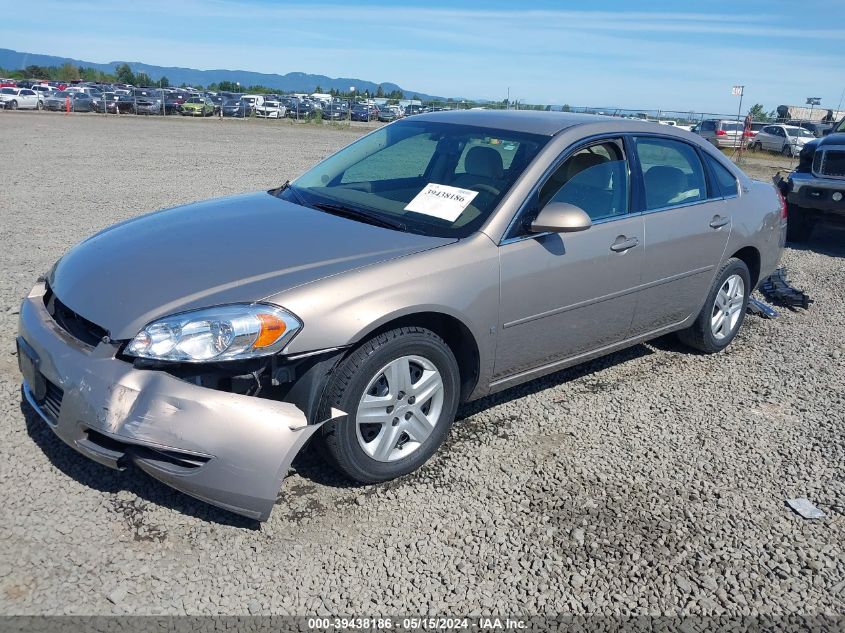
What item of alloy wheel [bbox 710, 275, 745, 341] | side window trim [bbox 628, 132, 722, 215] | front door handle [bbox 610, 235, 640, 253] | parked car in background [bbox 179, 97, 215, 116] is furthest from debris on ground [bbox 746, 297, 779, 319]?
parked car in background [bbox 179, 97, 215, 116]

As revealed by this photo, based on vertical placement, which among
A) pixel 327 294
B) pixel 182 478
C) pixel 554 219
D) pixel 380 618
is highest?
pixel 554 219

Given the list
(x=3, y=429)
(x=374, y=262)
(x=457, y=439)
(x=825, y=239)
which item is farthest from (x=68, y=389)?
(x=825, y=239)

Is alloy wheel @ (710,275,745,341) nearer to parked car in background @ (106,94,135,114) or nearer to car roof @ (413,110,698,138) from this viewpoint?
car roof @ (413,110,698,138)

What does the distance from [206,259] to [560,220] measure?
68.7 inches

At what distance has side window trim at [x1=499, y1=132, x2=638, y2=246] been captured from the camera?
11.9ft

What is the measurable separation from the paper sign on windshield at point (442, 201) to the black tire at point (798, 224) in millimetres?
7257

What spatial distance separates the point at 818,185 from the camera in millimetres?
8812

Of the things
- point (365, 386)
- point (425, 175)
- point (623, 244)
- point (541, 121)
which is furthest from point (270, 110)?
point (365, 386)

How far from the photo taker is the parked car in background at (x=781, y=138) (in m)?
29.8

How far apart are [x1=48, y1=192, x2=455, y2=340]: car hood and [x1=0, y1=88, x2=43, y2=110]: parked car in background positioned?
37.7 m

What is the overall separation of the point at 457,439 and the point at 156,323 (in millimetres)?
1730

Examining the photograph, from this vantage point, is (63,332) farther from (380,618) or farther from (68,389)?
(380,618)

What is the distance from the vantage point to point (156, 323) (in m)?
2.82

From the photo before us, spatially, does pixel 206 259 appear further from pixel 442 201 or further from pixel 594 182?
pixel 594 182
